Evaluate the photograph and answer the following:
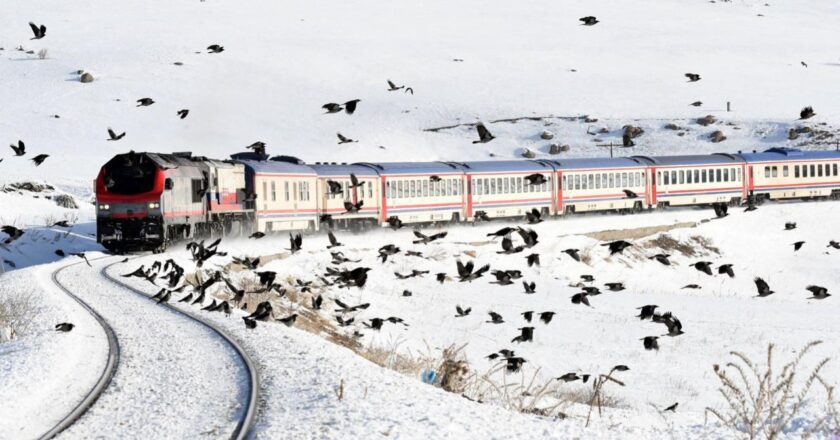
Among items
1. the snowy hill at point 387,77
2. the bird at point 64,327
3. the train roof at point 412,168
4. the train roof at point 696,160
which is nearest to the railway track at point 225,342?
the bird at point 64,327

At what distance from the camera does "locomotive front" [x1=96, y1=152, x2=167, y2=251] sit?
32969 mm

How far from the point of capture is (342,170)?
47.8 metres

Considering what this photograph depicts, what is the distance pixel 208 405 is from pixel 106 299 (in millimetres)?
11321

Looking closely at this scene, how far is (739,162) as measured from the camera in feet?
193

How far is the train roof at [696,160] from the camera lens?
56875mm

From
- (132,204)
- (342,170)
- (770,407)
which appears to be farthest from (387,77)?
(770,407)

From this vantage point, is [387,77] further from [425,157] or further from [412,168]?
[412,168]

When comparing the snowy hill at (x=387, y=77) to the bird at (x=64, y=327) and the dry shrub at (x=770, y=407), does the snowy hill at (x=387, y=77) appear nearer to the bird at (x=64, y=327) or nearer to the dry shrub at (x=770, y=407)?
the bird at (x=64, y=327)

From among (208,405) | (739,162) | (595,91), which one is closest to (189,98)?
(595,91)

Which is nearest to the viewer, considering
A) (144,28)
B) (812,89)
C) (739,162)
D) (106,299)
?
(106,299)

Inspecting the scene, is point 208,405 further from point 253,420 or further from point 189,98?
point 189,98

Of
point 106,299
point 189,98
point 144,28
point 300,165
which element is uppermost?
point 144,28

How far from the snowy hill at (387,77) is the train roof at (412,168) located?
24.2m

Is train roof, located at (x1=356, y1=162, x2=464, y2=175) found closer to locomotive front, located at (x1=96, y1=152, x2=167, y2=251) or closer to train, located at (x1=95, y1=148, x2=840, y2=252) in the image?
train, located at (x1=95, y1=148, x2=840, y2=252)
